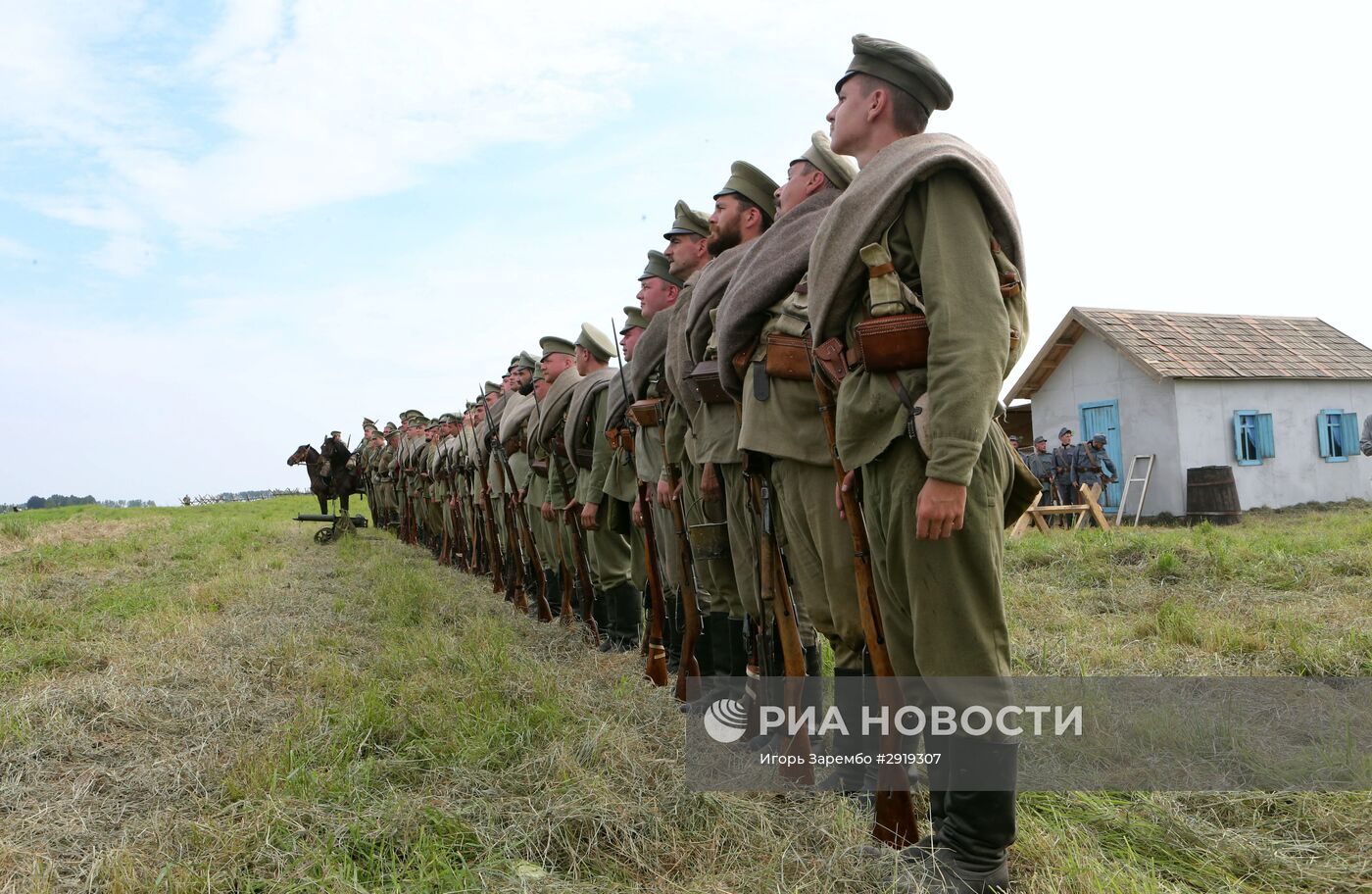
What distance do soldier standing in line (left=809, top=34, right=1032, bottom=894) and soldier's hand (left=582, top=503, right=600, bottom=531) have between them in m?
3.61

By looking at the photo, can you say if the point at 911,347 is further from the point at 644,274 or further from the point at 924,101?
the point at 644,274

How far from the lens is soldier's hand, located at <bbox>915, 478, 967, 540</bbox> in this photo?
2.26 meters

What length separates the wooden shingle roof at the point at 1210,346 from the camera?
53.8 ft

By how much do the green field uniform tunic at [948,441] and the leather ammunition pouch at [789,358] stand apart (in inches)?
24.1

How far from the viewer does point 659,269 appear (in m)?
5.28

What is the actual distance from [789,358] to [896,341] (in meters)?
0.79

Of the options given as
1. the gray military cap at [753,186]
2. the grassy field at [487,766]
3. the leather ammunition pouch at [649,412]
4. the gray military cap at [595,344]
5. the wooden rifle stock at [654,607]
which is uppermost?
the gray military cap at [753,186]

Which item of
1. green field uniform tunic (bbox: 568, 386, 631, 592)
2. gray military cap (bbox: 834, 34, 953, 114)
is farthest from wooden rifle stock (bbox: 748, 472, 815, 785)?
green field uniform tunic (bbox: 568, 386, 631, 592)

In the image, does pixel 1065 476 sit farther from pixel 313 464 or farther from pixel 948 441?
pixel 948 441

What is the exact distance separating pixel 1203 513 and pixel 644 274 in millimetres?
12594

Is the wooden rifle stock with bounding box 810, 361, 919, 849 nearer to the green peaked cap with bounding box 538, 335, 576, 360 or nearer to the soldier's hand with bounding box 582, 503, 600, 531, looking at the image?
the soldier's hand with bounding box 582, 503, 600, 531

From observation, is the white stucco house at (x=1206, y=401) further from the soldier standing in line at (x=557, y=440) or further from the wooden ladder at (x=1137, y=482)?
the soldier standing in line at (x=557, y=440)

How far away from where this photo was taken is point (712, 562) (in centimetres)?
435

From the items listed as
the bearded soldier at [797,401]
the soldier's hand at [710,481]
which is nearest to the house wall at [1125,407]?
the soldier's hand at [710,481]
